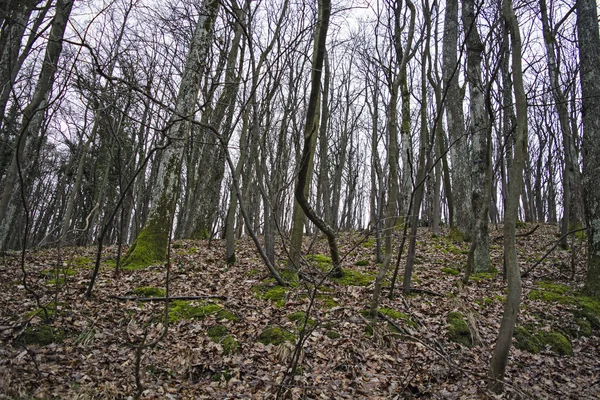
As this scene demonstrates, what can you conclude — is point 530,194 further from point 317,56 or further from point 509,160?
point 317,56

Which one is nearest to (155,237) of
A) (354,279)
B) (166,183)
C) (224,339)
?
(166,183)

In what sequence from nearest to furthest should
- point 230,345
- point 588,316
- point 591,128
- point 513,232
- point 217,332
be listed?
1. point 513,232
2. point 230,345
3. point 217,332
4. point 588,316
5. point 591,128

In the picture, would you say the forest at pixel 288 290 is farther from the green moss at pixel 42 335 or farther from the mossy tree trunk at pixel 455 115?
the mossy tree trunk at pixel 455 115

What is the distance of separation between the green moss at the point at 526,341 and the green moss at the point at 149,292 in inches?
197

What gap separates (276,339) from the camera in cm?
404

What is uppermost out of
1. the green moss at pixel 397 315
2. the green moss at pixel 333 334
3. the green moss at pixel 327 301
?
the green moss at pixel 327 301

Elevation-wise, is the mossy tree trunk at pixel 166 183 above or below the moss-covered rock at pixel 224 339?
above

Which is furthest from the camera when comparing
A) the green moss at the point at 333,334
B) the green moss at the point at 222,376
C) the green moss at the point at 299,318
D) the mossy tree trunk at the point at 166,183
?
the mossy tree trunk at the point at 166,183

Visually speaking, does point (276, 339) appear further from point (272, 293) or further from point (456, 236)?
point (456, 236)

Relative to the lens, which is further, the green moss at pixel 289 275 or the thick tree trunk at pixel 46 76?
the green moss at pixel 289 275

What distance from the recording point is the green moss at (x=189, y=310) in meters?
4.50

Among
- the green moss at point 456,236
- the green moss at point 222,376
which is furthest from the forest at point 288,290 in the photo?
the green moss at point 456,236

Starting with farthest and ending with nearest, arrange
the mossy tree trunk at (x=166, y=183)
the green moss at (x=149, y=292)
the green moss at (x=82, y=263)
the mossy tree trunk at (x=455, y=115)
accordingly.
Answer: the mossy tree trunk at (x=455, y=115) → the mossy tree trunk at (x=166, y=183) → the green moss at (x=82, y=263) → the green moss at (x=149, y=292)

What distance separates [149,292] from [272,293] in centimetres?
185
